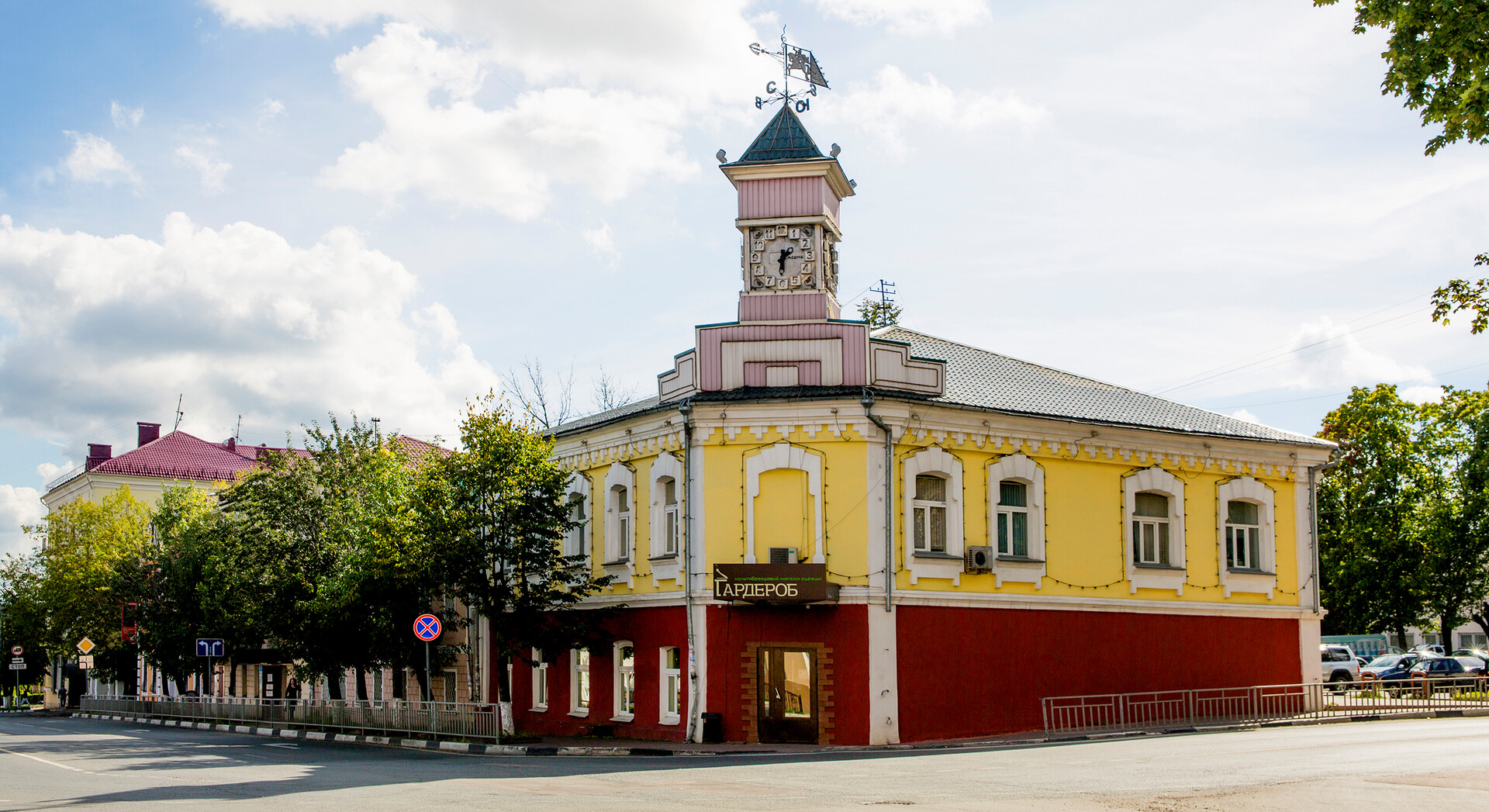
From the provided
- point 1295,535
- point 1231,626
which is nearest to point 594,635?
point 1231,626

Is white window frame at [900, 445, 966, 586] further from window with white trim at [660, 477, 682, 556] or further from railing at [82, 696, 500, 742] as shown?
railing at [82, 696, 500, 742]

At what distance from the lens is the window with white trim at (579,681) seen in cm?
2952

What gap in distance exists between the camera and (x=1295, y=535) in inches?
1180

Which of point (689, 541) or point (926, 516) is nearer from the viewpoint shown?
point (926, 516)

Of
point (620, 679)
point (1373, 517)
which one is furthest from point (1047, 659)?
point (1373, 517)

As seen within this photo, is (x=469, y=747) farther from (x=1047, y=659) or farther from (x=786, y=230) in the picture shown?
(x=786, y=230)

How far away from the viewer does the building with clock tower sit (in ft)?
80.9

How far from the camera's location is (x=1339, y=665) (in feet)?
139

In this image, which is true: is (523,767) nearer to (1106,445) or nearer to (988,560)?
(988,560)

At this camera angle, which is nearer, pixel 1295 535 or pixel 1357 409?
pixel 1295 535

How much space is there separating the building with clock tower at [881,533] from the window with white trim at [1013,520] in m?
0.05

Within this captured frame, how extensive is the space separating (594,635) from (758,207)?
10058 millimetres

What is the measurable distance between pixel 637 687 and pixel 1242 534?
14.2 meters

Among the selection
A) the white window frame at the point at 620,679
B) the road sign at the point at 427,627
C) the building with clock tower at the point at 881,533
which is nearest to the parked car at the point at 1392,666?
the building with clock tower at the point at 881,533
